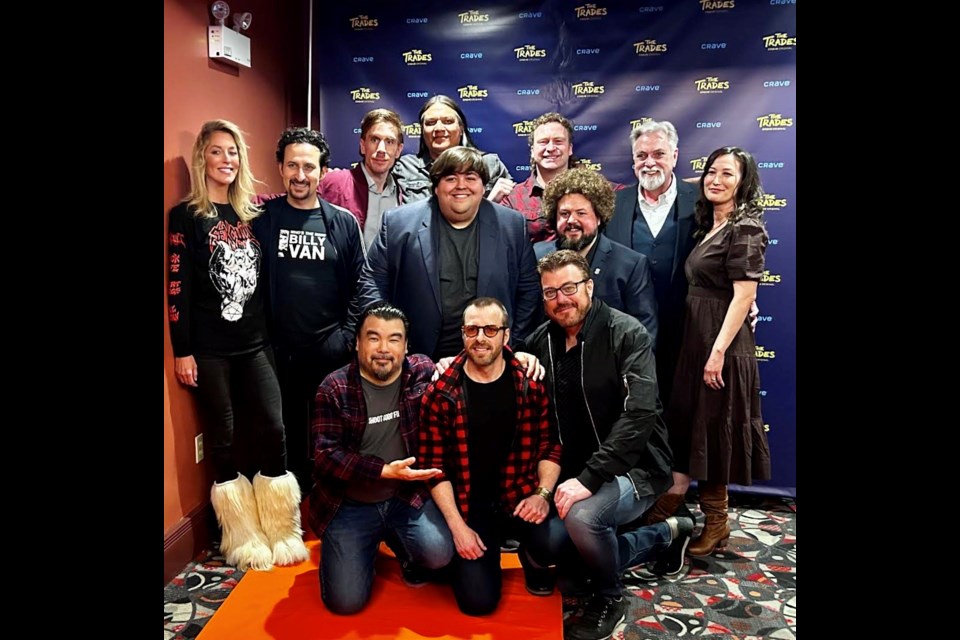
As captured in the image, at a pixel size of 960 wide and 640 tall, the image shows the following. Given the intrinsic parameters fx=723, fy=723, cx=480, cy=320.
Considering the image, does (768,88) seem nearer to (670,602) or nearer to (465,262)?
(465,262)

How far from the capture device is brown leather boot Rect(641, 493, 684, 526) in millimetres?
3342

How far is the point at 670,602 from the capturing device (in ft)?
9.34

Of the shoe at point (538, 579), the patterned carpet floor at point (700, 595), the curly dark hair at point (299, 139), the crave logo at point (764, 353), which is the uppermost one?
the curly dark hair at point (299, 139)

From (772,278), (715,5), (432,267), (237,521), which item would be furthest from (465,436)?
(715,5)

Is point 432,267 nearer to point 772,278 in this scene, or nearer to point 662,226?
point 662,226

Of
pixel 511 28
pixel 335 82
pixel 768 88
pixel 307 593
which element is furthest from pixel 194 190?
pixel 768 88

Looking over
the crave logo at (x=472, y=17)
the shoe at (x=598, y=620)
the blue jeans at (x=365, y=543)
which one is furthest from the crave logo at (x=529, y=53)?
the shoe at (x=598, y=620)

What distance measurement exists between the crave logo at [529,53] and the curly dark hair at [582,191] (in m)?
1.02

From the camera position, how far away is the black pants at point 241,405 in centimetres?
309

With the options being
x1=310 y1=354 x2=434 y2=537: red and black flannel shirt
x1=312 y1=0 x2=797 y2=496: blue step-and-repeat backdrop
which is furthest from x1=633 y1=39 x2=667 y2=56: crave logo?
x1=310 y1=354 x2=434 y2=537: red and black flannel shirt

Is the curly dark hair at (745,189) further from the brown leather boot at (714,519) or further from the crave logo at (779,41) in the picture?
the brown leather boot at (714,519)

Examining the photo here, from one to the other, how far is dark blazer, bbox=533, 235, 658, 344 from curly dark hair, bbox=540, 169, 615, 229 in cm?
13

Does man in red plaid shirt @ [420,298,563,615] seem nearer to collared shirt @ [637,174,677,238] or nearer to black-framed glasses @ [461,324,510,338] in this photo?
black-framed glasses @ [461,324,510,338]
